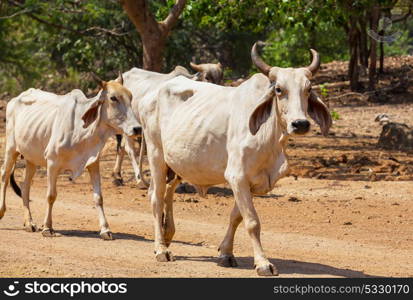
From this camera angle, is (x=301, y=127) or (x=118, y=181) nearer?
(x=301, y=127)

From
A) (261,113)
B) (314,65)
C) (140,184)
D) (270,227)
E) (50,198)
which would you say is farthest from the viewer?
(140,184)

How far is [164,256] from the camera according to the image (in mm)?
7941

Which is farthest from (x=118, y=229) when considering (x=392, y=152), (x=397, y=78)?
(x=397, y=78)

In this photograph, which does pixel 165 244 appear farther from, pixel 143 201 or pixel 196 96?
pixel 143 201

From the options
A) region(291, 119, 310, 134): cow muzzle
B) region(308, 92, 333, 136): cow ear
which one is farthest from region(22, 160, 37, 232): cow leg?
region(291, 119, 310, 134): cow muzzle

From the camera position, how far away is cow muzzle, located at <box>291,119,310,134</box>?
680 cm

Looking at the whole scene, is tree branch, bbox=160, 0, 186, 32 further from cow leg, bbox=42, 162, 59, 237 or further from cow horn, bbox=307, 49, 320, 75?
cow horn, bbox=307, 49, 320, 75

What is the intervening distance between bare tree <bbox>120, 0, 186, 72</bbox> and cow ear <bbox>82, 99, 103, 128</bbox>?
186 inches

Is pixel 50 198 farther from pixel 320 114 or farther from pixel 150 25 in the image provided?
pixel 150 25

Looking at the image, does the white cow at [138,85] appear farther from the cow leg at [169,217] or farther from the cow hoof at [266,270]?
the cow hoof at [266,270]

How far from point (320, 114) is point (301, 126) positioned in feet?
1.75

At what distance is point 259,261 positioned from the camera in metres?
7.11

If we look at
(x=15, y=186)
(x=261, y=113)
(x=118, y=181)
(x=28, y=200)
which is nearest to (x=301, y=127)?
(x=261, y=113)

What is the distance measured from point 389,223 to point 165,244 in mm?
3257
